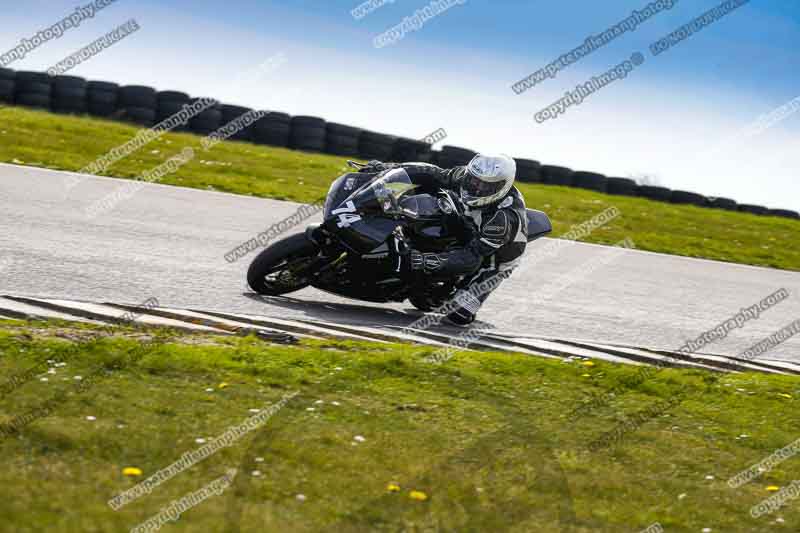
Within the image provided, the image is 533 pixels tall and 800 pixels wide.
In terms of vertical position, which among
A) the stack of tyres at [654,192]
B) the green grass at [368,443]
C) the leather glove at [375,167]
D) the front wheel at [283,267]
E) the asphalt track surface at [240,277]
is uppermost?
the leather glove at [375,167]

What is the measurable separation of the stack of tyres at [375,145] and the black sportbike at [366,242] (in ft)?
44.5

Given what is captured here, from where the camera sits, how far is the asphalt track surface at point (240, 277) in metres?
8.77

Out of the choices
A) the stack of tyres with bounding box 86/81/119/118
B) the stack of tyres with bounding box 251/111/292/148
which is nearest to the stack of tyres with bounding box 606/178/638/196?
the stack of tyres with bounding box 251/111/292/148

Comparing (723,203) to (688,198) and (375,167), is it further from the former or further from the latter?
(375,167)

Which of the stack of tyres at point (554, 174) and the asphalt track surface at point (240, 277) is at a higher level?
the stack of tyres at point (554, 174)

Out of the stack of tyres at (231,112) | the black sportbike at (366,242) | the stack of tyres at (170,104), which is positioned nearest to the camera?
the black sportbike at (366,242)

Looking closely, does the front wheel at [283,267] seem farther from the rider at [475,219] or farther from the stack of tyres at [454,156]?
the stack of tyres at [454,156]

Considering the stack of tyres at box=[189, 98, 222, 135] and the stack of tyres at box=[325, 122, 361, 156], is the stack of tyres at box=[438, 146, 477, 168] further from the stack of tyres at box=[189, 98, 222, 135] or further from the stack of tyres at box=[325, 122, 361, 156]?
the stack of tyres at box=[189, 98, 222, 135]

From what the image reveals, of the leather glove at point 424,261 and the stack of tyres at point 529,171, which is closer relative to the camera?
the leather glove at point 424,261

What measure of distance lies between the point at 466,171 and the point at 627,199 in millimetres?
16212

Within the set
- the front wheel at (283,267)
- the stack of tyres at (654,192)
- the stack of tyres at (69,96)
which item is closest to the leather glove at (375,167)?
the front wheel at (283,267)

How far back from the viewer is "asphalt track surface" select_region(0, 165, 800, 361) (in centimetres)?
877

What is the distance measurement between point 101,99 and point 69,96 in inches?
26.8

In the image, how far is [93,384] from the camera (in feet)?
→ 19.5
